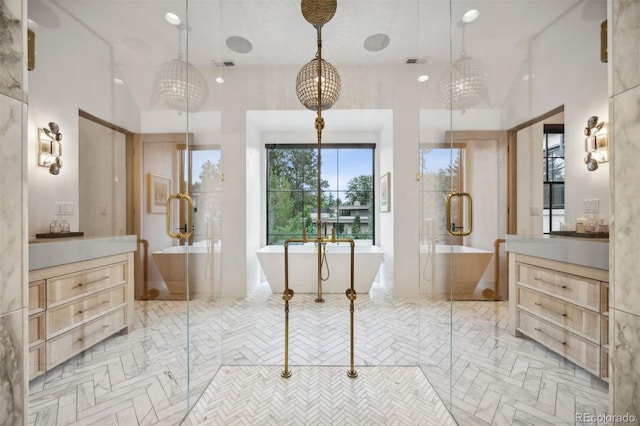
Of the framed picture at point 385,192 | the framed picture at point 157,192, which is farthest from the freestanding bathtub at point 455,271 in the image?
the framed picture at point 157,192

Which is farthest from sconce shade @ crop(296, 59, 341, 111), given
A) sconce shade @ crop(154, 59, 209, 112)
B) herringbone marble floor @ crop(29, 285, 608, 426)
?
herringbone marble floor @ crop(29, 285, 608, 426)

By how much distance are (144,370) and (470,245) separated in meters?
1.89

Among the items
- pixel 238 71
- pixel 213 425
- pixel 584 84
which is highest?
pixel 238 71

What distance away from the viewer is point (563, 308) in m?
1.04

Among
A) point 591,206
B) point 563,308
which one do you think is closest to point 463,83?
point 591,206

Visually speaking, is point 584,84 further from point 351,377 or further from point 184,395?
point 184,395

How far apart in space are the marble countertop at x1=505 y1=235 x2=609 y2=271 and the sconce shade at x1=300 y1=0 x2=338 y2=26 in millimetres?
1925

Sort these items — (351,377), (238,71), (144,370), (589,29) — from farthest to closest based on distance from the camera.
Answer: (238,71) → (351,377) → (144,370) → (589,29)

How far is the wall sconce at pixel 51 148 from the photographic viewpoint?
1004mm

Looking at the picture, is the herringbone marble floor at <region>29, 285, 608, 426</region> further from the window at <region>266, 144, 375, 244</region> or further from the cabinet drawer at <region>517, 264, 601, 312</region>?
the window at <region>266, 144, 375, 244</region>

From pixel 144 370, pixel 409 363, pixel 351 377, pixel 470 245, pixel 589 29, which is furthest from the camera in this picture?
pixel 409 363

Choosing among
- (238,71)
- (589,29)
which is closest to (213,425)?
(589,29)

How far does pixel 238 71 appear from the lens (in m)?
2.96

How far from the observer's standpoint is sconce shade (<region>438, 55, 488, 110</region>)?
138cm
